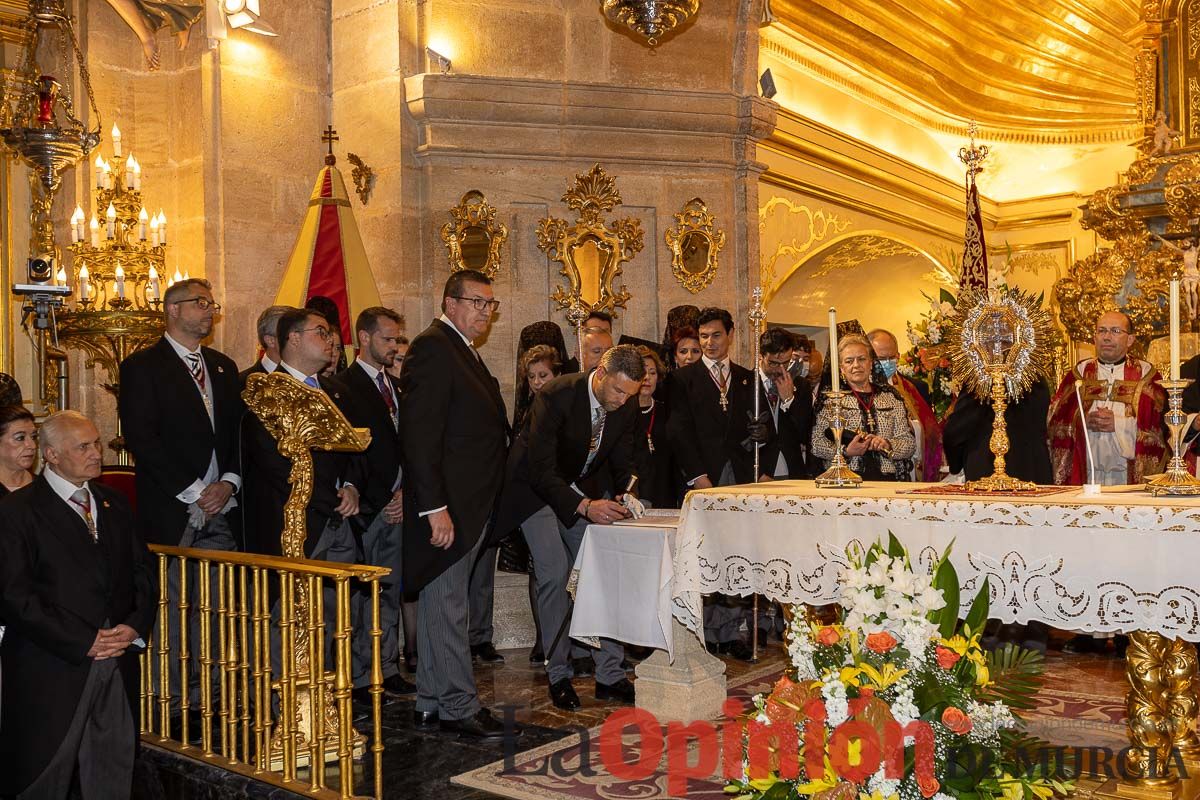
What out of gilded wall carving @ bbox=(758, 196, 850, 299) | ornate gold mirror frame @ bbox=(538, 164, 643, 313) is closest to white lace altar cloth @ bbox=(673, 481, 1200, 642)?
ornate gold mirror frame @ bbox=(538, 164, 643, 313)

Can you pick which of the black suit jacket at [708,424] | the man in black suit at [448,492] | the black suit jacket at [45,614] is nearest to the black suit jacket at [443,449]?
the man in black suit at [448,492]

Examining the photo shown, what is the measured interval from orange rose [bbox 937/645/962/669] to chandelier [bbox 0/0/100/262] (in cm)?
506

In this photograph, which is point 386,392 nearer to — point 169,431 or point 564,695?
point 169,431

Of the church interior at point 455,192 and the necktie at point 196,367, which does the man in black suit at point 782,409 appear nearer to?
the church interior at point 455,192

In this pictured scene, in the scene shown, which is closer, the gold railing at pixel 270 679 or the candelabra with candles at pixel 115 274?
the gold railing at pixel 270 679

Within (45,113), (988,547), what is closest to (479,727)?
(988,547)

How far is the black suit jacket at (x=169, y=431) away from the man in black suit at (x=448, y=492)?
898 mm

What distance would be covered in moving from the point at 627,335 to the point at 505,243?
3.12 ft

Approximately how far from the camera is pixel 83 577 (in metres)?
4.27

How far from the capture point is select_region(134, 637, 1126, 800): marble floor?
14.2 ft

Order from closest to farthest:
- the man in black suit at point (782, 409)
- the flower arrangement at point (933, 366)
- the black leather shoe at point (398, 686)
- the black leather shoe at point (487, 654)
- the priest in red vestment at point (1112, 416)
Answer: the black leather shoe at point (398, 686)
the priest in red vestment at point (1112, 416)
the black leather shoe at point (487, 654)
the man in black suit at point (782, 409)
the flower arrangement at point (933, 366)

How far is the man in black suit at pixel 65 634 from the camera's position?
4.15m

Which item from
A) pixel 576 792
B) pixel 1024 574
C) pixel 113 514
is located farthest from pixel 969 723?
pixel 113 514

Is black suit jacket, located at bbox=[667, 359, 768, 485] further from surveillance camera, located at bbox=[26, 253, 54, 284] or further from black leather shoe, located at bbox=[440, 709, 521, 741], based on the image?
surveillance camera, located at bbox=[26, 253, 54, 284]
